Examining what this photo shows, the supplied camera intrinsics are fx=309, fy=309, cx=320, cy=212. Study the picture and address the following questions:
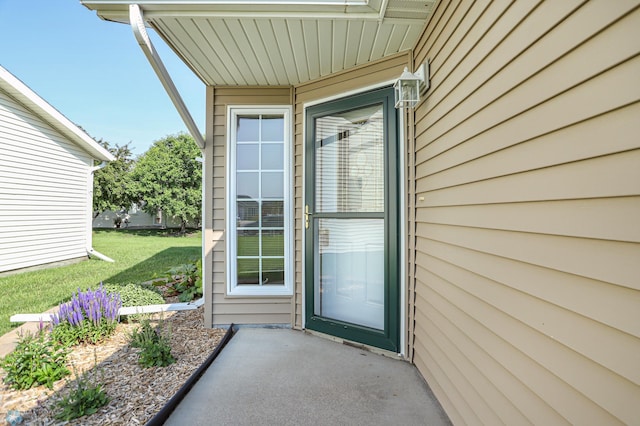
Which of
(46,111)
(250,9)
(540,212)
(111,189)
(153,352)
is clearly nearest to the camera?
(540,212)

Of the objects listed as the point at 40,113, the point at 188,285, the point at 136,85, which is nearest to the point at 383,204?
the point at 188,285

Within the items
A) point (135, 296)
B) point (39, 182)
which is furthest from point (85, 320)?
point (39, 182)

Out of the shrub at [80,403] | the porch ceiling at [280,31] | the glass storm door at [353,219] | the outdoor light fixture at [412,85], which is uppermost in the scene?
the porch ceiling at [280,31]

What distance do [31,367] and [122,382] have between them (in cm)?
56

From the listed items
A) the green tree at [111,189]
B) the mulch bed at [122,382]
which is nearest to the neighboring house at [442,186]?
the mulch bed at [122,382]

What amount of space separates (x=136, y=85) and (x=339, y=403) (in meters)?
17.9

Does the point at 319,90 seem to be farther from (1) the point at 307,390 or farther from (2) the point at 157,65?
(1) the point at 307,390

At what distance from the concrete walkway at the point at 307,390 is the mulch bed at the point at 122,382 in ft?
0.52

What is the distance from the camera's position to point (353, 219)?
264cm

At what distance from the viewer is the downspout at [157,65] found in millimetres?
1893

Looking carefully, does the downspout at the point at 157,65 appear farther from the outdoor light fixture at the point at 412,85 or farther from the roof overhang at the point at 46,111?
the roof overhang at the point at 46,111

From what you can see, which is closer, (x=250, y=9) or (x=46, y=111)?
(x=250, y=9)

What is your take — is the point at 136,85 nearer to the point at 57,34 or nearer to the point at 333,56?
the point at 57,34

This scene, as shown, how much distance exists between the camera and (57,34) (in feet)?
25.6
